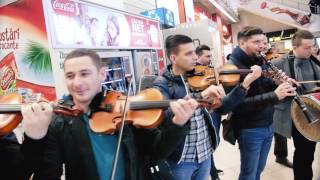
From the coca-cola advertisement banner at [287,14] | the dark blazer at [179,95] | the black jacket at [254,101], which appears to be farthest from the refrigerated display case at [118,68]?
the coca-cola advertisement banner at [287,14]

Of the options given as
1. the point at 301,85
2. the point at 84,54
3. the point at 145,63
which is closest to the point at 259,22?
the point at 145,63

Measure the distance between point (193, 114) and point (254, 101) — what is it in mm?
605

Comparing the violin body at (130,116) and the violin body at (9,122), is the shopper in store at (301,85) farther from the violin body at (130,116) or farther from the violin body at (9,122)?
the violin body at (9,122)

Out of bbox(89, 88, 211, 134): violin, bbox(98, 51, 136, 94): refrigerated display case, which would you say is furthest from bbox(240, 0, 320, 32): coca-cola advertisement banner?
bbox(89, 88, 211, 134): violin

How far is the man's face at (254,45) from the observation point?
8.02ft

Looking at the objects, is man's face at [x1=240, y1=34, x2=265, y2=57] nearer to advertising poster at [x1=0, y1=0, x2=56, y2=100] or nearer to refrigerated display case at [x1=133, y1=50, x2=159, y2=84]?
advertising poster at [x1=0, y1=0, x2=56, y2=100]

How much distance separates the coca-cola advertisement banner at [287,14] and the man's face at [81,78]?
635 inches

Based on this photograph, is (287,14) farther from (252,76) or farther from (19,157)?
(19,157)

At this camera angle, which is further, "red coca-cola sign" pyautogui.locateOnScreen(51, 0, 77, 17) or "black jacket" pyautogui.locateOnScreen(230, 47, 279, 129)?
"red coca-cola sign" pyautogui.locateOnScreen(51, 0, 77, 17)

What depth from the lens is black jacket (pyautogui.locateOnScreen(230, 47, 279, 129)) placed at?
2.29 metres

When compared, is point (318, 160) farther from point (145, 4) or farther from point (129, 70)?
point (145, 4)

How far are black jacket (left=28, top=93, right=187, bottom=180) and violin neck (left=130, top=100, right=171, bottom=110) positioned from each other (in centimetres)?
10

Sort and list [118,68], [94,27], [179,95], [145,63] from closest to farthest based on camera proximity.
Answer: [179,95] < [94,27] < [118,68] < [145,63]

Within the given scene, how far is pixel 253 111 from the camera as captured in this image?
2387 millimetres
